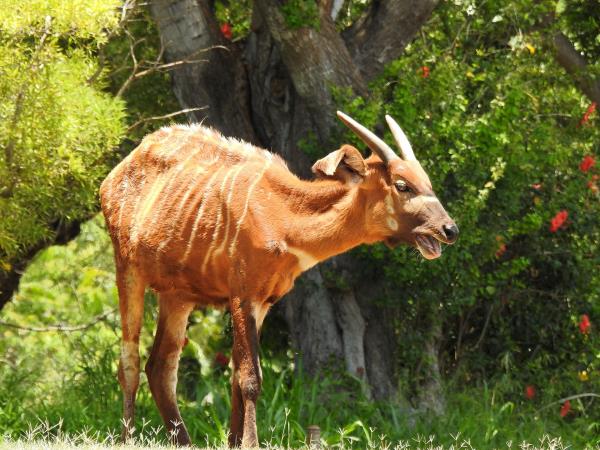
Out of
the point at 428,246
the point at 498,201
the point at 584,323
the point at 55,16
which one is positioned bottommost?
the point at 584,323

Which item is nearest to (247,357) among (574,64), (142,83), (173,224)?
(173,224)

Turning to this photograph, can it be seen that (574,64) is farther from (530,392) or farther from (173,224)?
(173,224)

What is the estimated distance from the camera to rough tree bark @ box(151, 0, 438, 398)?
31.8 ft

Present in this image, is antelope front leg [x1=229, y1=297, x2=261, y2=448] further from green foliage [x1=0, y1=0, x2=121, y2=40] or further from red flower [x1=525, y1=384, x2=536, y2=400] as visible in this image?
red flower [x1=525, y1=384, x2=536, y2=400]

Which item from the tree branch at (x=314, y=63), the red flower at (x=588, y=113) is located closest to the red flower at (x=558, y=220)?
the red flower at (x=588, y=113)

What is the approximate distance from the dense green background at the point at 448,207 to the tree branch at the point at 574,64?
0.10 m

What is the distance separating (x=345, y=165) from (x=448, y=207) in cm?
278

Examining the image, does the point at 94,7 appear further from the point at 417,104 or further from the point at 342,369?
the point at 342,369

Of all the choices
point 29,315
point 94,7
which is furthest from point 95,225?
point 94,7

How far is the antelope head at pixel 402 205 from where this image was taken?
663cm

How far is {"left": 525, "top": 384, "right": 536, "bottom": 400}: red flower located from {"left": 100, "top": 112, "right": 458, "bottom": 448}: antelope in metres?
4.31

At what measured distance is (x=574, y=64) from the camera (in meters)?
11.6

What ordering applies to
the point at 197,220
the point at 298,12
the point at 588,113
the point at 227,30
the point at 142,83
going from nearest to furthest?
the point at 197,220 → the point at 298,12 → the point at 227,30 → the point at 588,113 → the point at 142,83

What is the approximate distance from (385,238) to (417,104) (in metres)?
3.14
